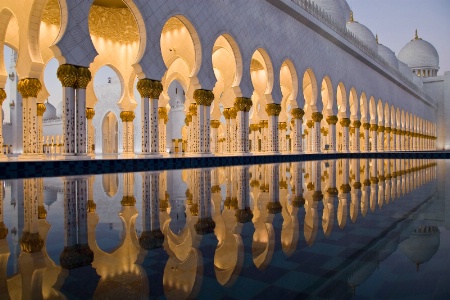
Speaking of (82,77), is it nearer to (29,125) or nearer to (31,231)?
(29,125)

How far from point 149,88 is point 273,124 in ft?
15.5

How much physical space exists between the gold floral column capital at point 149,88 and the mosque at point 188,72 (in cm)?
2

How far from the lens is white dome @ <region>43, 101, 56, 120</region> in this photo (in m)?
22.7

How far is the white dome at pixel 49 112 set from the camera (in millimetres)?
22697

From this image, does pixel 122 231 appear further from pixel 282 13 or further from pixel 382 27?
pixel 382 27

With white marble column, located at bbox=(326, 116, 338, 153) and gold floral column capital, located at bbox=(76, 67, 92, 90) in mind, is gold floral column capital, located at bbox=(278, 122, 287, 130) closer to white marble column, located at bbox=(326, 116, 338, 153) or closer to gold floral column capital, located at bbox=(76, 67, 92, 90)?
white marble column, located at bbox=(326, 116, 338, 153)

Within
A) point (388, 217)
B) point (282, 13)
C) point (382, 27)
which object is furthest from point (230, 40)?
point (382, 27)

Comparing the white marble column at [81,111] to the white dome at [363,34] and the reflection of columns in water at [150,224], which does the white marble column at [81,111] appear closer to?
the reflection of columns in water at [150,224]

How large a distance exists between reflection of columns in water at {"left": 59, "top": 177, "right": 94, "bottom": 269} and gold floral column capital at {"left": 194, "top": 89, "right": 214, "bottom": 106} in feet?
18.5

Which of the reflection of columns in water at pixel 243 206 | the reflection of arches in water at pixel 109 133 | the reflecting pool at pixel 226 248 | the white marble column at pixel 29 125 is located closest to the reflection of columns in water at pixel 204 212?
the reflecting pool at pixel 226 248

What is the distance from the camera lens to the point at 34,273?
1.26 metres

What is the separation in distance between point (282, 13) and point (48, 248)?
1120 cm

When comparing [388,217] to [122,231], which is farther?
[388,217]

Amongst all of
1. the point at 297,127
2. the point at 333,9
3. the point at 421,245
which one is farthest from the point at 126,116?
the point at 333,9
